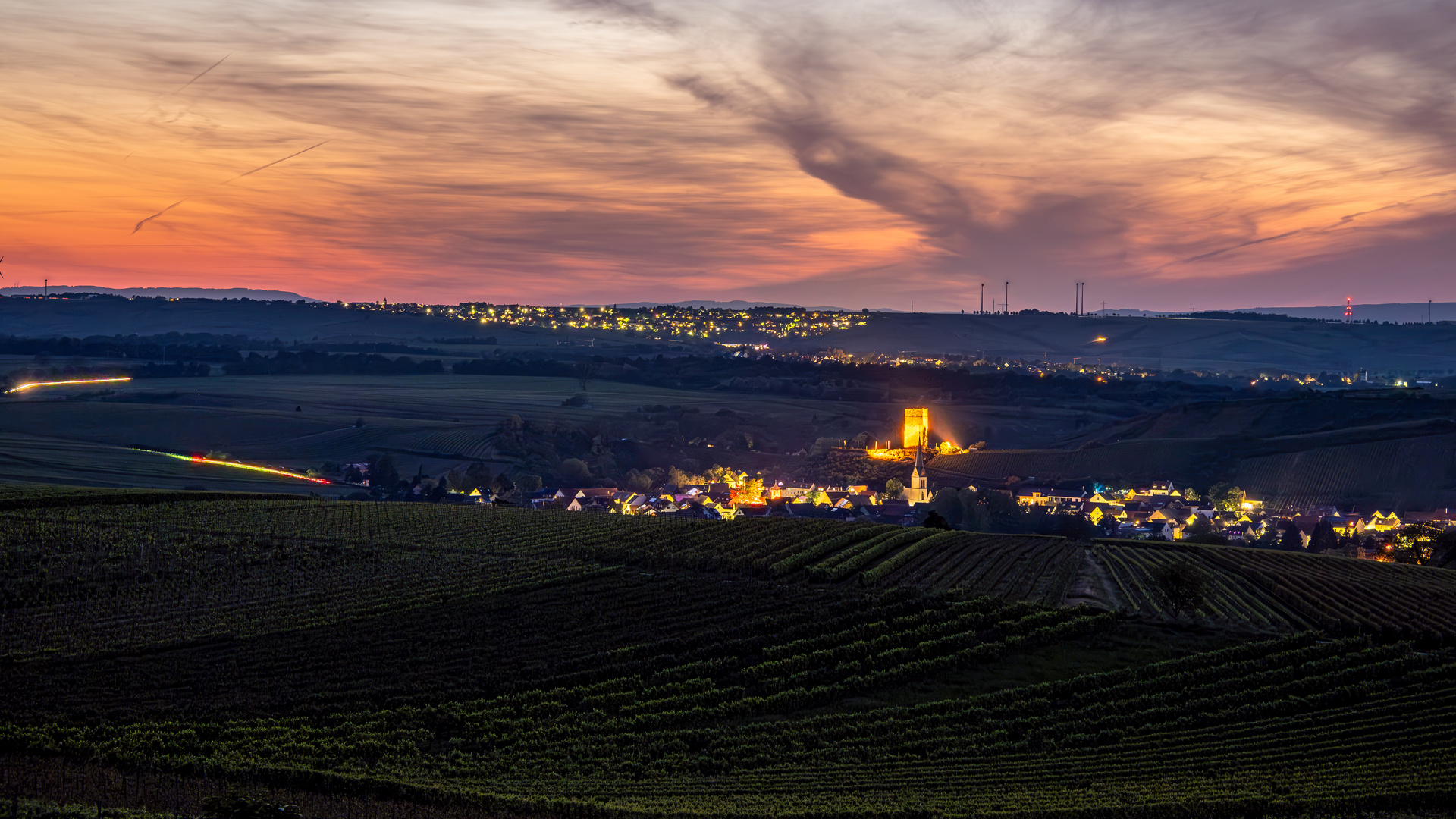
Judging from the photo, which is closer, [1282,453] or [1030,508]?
[1030,508]

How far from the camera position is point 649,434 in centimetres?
14512

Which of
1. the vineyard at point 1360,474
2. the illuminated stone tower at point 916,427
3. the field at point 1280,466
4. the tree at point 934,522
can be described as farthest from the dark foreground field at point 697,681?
the illuminated stone tower at point 916,427

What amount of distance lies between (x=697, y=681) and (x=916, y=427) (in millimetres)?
119944

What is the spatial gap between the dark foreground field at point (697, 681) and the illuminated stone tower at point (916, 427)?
95.9 m

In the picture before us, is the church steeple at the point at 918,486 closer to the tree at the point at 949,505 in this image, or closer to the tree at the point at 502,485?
the tree at the point at 949,505

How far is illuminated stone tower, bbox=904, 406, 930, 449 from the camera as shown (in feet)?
480

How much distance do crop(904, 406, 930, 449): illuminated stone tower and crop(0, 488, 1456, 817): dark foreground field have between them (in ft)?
315

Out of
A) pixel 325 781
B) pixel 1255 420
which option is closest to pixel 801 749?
pixel 325 781

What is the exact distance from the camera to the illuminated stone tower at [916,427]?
146 meters

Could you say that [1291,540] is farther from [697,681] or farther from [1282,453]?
[697,681]

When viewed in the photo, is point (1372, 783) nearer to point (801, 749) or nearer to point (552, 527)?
point (801, 749)

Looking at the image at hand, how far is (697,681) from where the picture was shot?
103 ft

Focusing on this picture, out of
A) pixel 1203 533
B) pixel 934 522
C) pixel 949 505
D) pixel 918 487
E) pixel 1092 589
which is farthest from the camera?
pixel 918 487

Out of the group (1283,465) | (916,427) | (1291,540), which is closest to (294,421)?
(916,427)
